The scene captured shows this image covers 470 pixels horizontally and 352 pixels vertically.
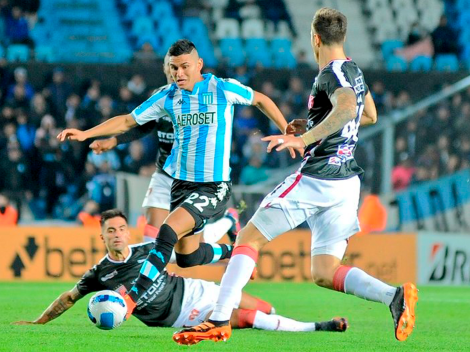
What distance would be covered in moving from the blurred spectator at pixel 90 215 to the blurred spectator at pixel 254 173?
7.20 ft

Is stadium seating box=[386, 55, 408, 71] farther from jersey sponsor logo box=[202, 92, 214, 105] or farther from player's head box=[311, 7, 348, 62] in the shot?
player's head box=[311, 7, 348, 62]

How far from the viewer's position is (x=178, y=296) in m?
6.95

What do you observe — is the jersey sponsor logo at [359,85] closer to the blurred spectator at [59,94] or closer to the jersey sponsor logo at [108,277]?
the jersey sponsor logo at [108,277]

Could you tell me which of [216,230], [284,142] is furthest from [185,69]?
[216,230]

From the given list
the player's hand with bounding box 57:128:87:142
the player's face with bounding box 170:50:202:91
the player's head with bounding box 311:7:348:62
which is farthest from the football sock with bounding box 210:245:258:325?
the player's face with bounding box 170:50:202:91

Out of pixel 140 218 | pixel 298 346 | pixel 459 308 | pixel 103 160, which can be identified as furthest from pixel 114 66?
pixel 298 346

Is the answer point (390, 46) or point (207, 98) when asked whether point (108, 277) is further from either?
point (390, 46)

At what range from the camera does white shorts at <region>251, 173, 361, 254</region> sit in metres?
5.65

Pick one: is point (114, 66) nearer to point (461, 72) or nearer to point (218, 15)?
point (218, 15)

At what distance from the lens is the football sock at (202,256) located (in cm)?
744

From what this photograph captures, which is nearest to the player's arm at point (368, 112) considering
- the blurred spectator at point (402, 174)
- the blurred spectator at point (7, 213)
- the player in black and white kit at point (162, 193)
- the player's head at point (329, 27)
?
the player's head at point (329, 27)

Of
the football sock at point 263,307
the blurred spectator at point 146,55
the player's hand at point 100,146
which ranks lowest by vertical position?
the football sock at point 263,307

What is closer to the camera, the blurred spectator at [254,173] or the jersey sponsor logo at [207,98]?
the jersey sponsor logo at [207,98]

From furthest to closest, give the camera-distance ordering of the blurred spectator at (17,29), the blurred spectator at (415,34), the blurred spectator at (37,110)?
the blurred spectator at (415,34)
the blurred spectator at (17,29)
the blurred spectator at (37,110)
